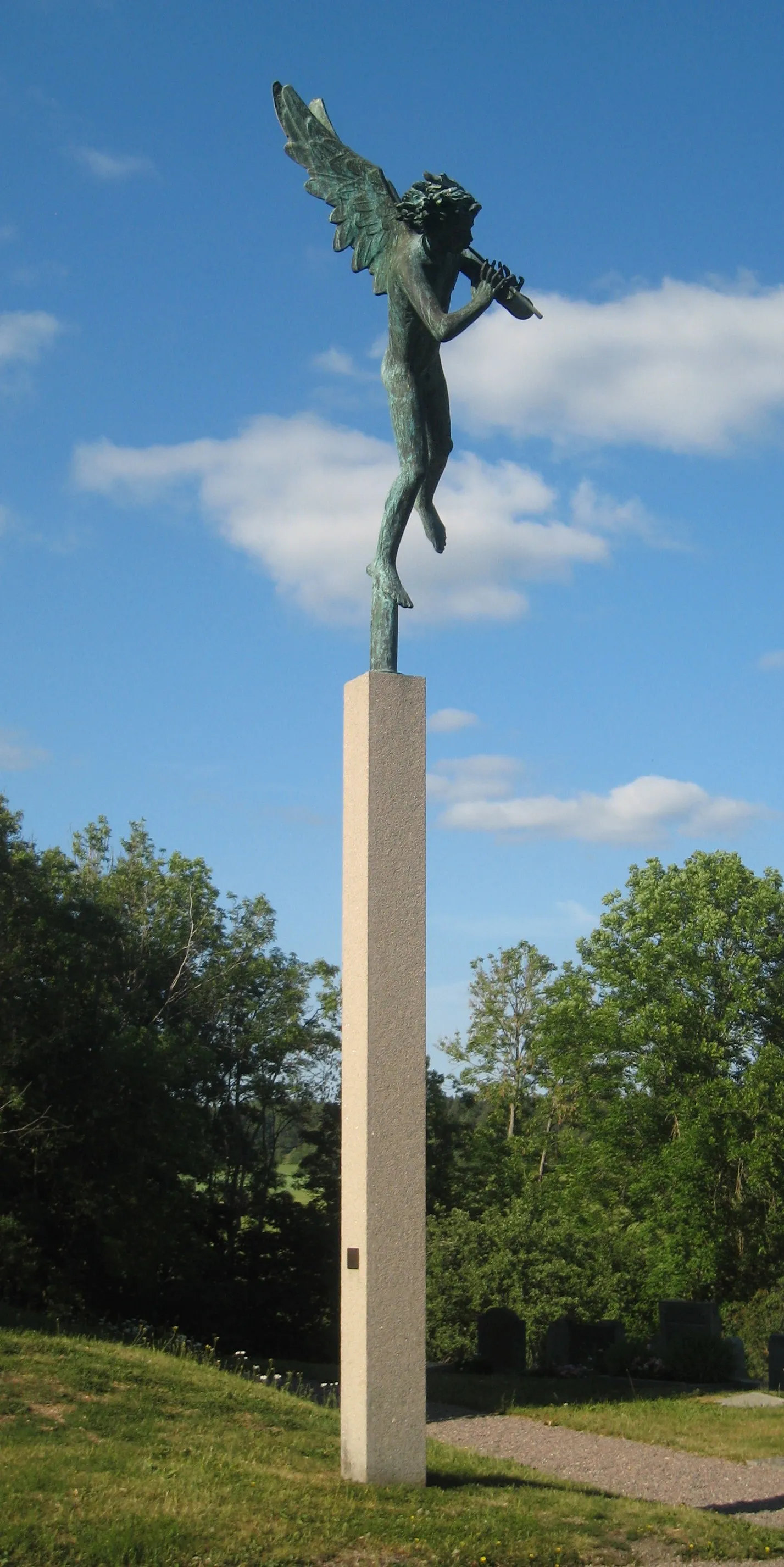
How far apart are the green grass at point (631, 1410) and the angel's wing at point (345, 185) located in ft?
33.7

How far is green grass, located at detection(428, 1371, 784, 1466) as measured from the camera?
13.4 m

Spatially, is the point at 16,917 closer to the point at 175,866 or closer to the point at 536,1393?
the point at 536,1393

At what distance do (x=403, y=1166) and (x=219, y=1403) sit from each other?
13.3 feet

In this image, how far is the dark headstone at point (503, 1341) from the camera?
1973 centimetres

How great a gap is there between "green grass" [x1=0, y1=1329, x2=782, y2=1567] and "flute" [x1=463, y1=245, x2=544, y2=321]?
8.04m

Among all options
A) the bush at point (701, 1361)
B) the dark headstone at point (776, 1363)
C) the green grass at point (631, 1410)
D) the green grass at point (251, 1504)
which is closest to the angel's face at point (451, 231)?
the green grass at point (251, 1504)

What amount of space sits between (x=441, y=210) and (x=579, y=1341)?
610 inches

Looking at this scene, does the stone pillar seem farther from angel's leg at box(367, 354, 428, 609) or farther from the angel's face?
the angel's face

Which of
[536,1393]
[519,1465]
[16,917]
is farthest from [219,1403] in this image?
[16,917]

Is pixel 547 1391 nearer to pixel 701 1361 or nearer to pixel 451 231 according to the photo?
pixel 701 1361

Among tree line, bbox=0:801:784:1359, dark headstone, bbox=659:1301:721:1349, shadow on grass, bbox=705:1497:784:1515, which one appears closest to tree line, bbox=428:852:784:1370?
tree line, bbox=0:801:784:1359

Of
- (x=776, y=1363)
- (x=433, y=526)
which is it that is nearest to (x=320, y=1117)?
(x=776, y=1363)

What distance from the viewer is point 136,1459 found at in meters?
9.16

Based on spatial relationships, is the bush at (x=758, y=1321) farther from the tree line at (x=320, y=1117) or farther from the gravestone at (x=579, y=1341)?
the gravestone at (x=579, y=1341)
